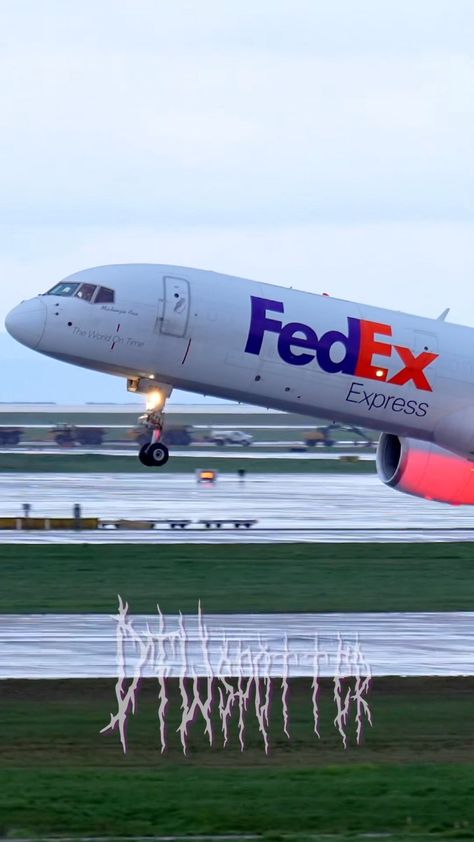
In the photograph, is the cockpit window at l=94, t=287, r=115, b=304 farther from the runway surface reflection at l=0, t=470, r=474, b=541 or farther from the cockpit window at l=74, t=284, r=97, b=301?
the runway surface reflection at l=0, t=470, r=474, b=541

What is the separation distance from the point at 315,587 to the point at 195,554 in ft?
28.4

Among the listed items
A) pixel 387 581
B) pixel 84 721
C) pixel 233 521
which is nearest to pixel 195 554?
pixel 387 581

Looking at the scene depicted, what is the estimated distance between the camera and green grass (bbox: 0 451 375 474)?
113938 millimetres

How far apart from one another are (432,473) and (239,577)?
26.3 ft

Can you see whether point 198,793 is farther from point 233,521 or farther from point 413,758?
point 233,521

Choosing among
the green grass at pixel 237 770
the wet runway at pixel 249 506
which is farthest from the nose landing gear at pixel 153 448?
the green grass at pixel 237 770

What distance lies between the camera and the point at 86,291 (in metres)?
43.6

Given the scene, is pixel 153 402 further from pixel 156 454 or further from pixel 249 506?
pixel 249 506

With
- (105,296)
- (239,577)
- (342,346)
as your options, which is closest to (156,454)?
(239,577)

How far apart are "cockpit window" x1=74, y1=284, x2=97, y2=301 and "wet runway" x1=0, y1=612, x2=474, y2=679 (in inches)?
449

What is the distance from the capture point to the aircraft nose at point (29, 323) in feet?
141

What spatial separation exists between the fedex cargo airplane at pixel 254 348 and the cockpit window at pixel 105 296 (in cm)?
3

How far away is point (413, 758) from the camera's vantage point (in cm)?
2114

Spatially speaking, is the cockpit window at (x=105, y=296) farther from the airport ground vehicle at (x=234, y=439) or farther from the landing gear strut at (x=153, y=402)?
the airport ground vehicle at (x=234, y=439)
